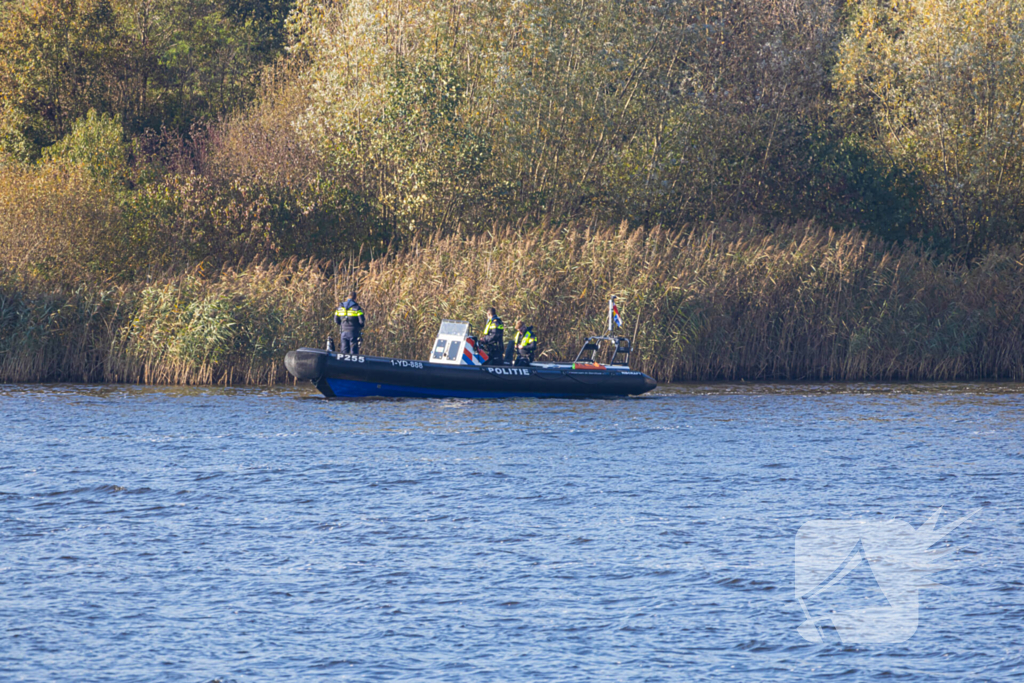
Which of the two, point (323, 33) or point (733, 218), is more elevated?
point (323, 33)

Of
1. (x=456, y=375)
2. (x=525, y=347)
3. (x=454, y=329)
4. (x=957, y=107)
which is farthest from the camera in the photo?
(x=957, y=107)

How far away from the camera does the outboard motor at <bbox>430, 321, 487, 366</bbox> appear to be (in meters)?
24.9

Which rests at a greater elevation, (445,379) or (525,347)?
(525,347)

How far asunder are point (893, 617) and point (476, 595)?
3.62 m

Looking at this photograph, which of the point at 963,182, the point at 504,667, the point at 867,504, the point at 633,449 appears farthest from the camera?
the point at 963,182

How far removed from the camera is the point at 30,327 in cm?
2705

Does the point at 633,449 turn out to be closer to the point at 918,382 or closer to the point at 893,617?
the point at 893,617

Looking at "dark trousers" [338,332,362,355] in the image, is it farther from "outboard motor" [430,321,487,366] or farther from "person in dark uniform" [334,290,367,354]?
"outboard motor" [430,321,487,366]

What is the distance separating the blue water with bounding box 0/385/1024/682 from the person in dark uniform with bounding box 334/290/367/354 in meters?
1.91

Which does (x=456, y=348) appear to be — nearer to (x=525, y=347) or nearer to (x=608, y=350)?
(x=525, y=347)

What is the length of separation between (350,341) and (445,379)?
225 cm

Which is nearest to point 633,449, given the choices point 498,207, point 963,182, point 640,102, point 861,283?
point 861,283

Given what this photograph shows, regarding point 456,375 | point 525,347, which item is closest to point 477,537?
point 456,375

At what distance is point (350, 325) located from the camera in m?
25.4
